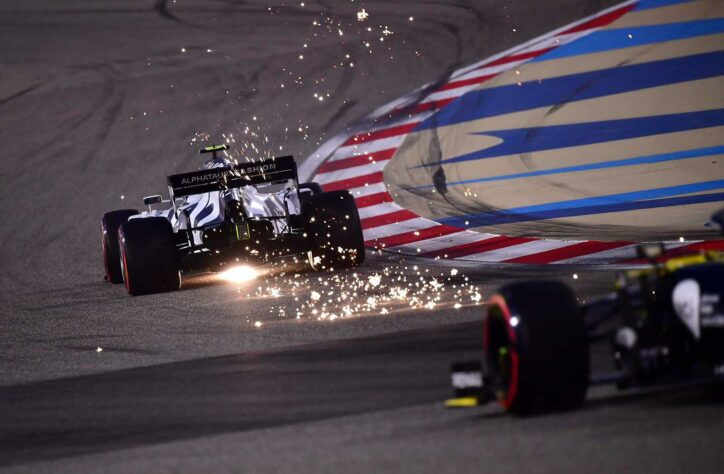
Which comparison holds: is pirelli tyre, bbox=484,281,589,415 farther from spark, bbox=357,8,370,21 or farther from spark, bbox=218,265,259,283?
spark, bbox=357,8,370,21

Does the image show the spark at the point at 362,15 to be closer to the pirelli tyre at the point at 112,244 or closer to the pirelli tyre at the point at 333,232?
the pirelli tyre at the point at 112,244

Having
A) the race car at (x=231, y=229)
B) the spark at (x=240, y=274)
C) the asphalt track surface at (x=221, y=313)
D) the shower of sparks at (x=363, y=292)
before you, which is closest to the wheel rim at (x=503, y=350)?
the asphalt track surface at (x=221, y=313)

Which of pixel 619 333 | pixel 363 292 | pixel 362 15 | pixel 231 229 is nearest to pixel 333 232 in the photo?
pixel 231 229

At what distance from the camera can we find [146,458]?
5383 millimetres

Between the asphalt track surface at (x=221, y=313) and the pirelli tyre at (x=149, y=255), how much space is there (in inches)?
5.5

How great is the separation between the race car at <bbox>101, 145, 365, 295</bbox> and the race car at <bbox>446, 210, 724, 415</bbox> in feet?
19.4

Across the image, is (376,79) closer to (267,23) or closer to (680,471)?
(267,23)

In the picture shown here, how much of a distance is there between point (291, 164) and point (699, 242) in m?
3.32

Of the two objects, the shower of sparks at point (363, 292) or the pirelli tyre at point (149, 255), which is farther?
the pirelli tyre at point (149, 255)

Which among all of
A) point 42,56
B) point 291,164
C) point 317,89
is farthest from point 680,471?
point 42,56

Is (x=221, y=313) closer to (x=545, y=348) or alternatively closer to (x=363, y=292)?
(x=363, y=292)

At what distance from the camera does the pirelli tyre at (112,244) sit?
40.0 ft

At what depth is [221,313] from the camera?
31.8 ft

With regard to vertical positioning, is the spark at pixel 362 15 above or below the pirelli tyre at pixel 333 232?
above
